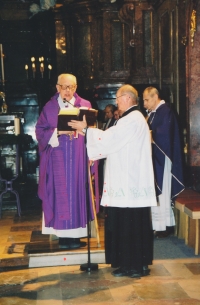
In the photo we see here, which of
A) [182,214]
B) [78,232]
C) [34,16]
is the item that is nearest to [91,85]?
[34,16]

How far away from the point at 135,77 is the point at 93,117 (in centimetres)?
567

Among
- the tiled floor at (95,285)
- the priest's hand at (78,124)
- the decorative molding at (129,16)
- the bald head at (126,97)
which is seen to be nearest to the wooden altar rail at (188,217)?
the tiled floor at (95,285)

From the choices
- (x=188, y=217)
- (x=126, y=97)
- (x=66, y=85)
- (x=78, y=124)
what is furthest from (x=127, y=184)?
(x=188, y=217)

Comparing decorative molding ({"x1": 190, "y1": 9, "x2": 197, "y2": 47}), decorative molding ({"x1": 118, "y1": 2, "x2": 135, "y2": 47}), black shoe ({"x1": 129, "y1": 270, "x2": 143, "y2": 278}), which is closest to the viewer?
black shoe ({"x1": 129, "y1": 270, "x2": 143, "y2": 278})

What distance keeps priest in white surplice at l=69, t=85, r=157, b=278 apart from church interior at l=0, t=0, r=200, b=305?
A: 0.24m

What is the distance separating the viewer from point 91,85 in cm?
1137

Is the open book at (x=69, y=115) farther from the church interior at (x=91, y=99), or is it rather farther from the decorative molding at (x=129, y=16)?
the decorative molding at (x=129, y=16)

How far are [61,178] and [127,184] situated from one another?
1047 mm

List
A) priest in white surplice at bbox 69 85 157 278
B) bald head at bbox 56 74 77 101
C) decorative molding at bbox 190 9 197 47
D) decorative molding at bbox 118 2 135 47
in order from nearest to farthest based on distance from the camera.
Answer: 1. priest in white surplice at bbox 69 85 157 278
2. bald head at bbox 56 74 77 101
3. decorative molding at bbox 190 9 197 47
4. decorative molding at bbox 118 2 135 47

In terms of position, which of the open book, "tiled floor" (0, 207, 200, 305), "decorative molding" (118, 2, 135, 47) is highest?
"decorative molding" (118, 2, 135, 47)

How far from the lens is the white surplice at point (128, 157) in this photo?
504 cm

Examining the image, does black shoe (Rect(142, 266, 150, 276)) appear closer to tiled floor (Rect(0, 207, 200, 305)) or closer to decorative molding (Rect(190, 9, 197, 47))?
tiled floor (Rect(0, 207, 200, 305))

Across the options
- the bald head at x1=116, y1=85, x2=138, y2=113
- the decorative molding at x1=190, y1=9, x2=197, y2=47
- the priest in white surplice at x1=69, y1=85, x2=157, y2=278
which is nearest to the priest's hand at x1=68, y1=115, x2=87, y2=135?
the priest in white surplice at x1=69, y1=85, x2=157, y2=278

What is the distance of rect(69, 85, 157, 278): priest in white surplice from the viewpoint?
5.05 meters
